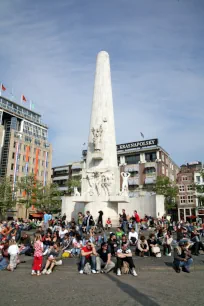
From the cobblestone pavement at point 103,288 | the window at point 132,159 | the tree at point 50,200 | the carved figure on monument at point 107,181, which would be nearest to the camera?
the cobblestone pavement at point 103,288

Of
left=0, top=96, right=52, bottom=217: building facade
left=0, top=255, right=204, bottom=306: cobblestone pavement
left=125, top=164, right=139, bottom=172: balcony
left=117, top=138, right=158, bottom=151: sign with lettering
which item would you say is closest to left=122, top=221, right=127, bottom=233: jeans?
left=0, top=255, right=204, bottom=306: cobblestone pavement

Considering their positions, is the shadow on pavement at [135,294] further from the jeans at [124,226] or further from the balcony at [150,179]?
the balcony at [150,179]

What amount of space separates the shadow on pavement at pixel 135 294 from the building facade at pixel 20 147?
5461 cm

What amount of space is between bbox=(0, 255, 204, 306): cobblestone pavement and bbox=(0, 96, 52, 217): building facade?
53054 mm

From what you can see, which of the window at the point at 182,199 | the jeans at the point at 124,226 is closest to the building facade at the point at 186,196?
the window at the point at 182,199

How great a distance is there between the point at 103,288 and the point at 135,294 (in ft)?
3.35

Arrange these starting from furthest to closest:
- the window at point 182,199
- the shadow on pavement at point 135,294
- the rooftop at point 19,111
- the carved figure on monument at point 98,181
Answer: the rooftop at point 19,111 → the window at point 182,199 → the carved figure on monument at point 98,181 → the shadow on pavement at point 135,294

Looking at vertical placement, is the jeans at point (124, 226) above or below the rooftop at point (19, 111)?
below

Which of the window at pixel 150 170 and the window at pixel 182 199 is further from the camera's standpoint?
the window at pixel 150 170

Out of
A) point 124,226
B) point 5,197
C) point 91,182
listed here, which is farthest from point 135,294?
point 5,197

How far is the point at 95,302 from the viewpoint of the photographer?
19.4 feet

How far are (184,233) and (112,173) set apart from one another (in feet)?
35.9

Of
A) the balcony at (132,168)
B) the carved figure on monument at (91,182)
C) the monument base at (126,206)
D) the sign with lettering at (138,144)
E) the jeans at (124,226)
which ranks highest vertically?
the sign with lettering at (138,144)

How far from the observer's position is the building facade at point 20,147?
65.6m
